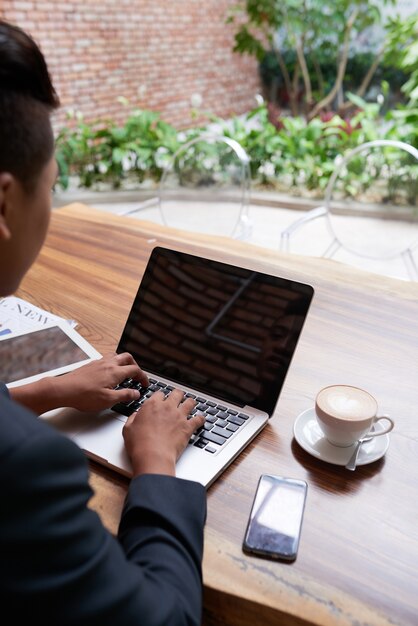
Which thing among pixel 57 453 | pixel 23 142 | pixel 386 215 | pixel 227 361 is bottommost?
pixel 386 215

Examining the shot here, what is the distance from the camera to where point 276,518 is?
719 mm

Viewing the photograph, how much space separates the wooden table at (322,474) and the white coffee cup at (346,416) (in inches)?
1.8

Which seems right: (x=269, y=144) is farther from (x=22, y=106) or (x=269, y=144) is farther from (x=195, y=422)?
(x=22, y=106)

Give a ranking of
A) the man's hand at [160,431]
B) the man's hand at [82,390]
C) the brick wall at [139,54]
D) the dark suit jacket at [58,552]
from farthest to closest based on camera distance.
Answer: the brick wall at [139,54] → the man's hand at [82,390] → the man's hand at [160,431] → the dark suit jacket at [58,552]

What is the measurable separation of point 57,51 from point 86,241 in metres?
3.91

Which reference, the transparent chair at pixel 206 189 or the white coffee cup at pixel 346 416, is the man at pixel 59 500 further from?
the transparent chair at pixel 206 189

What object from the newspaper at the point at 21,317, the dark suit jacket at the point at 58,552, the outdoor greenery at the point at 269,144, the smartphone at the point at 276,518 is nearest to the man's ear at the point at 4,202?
the dark suit jacket at the point at 58,552

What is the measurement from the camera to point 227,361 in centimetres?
94

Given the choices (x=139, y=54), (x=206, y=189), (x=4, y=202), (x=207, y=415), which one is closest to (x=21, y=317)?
(x=207, y=415)

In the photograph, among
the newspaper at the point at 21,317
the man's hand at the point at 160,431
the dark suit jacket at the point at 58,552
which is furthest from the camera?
the newspaper at the point at 21,317

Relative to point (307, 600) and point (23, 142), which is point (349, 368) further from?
point (23, 142)

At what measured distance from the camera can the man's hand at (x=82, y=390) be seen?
0.89 meters

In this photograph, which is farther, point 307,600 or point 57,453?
point 307,600

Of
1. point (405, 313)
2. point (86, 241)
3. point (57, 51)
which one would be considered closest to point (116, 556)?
point (405, 313)
